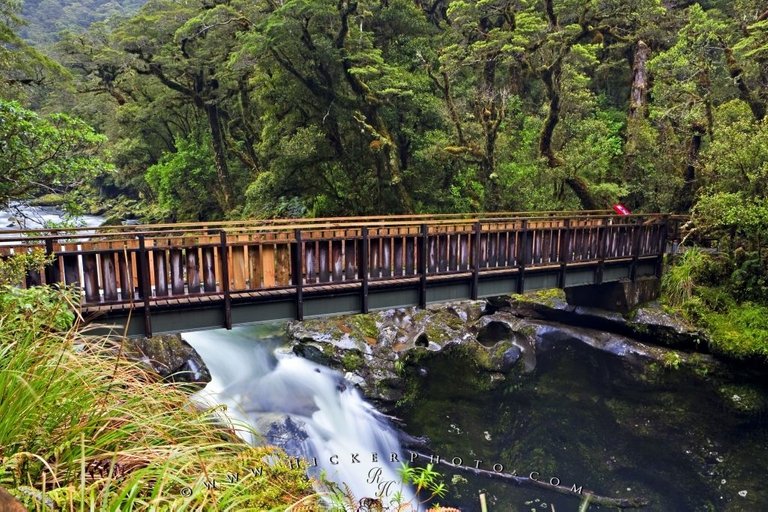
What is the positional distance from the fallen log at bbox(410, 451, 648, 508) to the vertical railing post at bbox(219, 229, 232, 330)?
13.1ft

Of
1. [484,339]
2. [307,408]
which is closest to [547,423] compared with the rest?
[484,339]

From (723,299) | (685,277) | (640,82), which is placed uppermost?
(640,82)

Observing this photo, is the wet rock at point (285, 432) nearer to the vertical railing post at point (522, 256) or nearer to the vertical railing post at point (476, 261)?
the vertical railing post at point (476, 261)

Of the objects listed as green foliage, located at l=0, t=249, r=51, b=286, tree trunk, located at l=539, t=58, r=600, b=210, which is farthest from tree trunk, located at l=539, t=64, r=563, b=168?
green foliage, located at l=0, t=249, r=51, b=286

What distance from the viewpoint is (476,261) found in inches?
434

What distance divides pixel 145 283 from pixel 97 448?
5.86 meters

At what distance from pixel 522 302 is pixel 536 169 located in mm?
5235

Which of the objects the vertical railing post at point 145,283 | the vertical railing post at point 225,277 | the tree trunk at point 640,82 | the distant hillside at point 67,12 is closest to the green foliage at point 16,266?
Answer: the vertical railing post at point 145,283

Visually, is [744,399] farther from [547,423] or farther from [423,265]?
[423,265]

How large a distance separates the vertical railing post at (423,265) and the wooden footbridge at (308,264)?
23mm

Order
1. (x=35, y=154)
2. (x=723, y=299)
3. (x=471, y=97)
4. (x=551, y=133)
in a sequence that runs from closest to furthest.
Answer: (x=35, y=154) → (x=723, y=299) → (x=551, y=133) → (x=471, y=97)

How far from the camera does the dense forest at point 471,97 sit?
13.9 meters

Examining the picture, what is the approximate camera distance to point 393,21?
18.5 m

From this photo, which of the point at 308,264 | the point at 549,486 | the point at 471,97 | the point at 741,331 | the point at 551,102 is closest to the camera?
the point at 549,486
